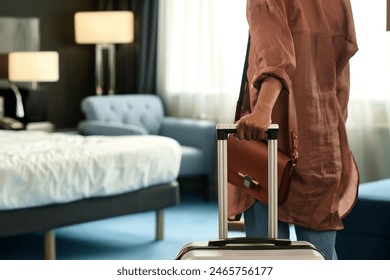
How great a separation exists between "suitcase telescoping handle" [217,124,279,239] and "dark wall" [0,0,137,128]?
4.26 metres

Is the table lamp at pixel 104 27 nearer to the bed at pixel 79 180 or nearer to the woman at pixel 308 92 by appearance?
the bed at pixel 79 180

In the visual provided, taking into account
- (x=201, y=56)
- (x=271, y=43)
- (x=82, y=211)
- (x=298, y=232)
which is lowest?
(x=82, y=211)

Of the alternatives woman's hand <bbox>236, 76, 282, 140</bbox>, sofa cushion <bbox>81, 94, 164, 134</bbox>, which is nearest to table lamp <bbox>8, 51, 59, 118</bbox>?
sofa cushion <bbox>81, 94, 164, 134</bbox>

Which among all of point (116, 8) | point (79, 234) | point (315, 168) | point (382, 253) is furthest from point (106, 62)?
point (315, 168)

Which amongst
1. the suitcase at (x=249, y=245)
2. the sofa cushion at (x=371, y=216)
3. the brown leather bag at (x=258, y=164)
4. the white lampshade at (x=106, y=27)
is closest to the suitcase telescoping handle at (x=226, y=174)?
the suitcase at (x=249, y=245)

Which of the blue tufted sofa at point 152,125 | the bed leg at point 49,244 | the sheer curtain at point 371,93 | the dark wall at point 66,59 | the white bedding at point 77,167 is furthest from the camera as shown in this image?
the dark wall at point 66,59

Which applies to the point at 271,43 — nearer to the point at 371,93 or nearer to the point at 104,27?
the point at 371,93

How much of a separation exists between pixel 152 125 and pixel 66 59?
936 mm

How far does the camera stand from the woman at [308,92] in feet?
5.02

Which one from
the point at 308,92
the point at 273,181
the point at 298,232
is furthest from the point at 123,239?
the point at 273,181

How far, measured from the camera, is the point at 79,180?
11.0ft

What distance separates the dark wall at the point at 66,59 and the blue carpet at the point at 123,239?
60.7 inches

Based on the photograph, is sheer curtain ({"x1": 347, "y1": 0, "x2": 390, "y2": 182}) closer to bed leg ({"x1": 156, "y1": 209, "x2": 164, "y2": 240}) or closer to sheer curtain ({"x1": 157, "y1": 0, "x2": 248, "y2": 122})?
sheer curtain ({"x1": 157, "y1": 0, "x2": 248, "y2": 122})

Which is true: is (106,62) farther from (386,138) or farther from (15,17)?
(386,138)
